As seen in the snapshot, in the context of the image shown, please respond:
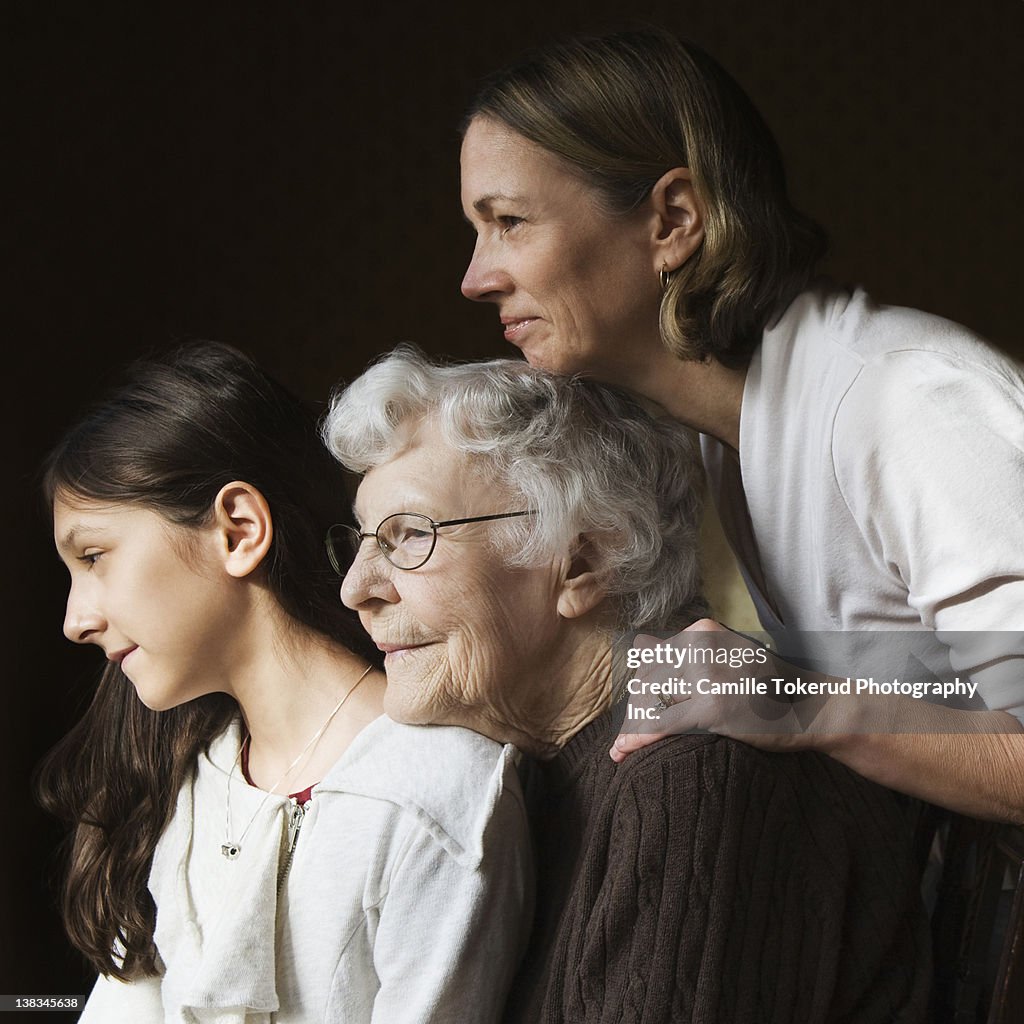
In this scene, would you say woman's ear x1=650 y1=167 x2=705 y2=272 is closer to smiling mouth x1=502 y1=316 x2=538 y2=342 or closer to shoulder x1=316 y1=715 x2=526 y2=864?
smiling mouth x1=502 y1=316 x2=538 y2=342

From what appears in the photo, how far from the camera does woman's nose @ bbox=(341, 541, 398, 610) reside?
0.99m

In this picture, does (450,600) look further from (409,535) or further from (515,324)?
(515,324)

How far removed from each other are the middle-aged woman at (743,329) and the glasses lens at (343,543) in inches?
10.0

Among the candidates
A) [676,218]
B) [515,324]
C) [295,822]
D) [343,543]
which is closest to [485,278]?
[515,324]

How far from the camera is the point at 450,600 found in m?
0.98

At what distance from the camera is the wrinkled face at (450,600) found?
0.98 meters

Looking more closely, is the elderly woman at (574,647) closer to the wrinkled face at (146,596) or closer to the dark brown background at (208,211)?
the wrinkled face at (146,596)

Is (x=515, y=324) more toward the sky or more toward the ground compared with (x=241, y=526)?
more toward the sky

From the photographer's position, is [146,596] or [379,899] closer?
[379,899]

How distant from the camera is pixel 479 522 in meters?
0.98

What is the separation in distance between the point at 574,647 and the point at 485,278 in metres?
0.35

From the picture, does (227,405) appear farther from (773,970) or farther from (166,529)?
(773,970)

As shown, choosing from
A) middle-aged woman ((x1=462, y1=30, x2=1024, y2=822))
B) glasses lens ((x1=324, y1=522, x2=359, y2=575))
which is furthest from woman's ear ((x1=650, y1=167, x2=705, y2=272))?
glasses lens ((x1=324, y1=522, x2=359, y2=575))

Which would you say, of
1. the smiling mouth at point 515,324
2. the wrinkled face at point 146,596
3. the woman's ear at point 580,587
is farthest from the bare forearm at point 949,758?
the wrinkled face at point 146,596
